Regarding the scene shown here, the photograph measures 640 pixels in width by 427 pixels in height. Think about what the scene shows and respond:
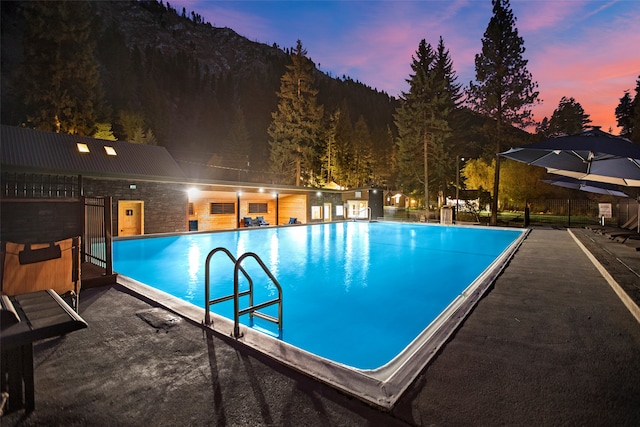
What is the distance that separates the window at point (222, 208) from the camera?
20034 mm

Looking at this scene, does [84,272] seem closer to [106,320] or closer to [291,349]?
[106,320]

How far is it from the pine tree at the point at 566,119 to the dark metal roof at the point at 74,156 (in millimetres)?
53609

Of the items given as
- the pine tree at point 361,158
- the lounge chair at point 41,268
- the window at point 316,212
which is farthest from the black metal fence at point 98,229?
the pine tree at point 361,158

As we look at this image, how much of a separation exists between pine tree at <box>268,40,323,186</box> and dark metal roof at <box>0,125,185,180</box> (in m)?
17.2

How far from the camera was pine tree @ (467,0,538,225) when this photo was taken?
23000 mm

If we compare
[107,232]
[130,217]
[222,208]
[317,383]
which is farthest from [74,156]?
[317,383]

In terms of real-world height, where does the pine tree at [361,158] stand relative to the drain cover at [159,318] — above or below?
above

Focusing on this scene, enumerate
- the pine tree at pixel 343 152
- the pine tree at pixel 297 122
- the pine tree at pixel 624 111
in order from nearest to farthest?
1. the pine tree at pixel 297 122
2. the pine tree at pixel 343 152
3. the pine tree at pixel 624 111

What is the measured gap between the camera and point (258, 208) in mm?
22672

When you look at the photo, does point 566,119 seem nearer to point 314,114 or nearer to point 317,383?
point 314,114

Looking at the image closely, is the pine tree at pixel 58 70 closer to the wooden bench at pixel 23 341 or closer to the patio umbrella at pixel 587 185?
the wooden bench at pixel 23 341

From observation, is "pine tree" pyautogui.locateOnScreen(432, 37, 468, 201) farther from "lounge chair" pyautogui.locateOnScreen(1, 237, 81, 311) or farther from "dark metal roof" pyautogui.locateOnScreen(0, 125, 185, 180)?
"lounge chair" pyautogui.locateOnScreen(1, 237, 81, 311)

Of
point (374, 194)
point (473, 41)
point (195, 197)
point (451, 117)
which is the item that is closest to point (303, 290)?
point (195, 197)

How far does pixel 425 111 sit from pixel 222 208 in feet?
69.5
